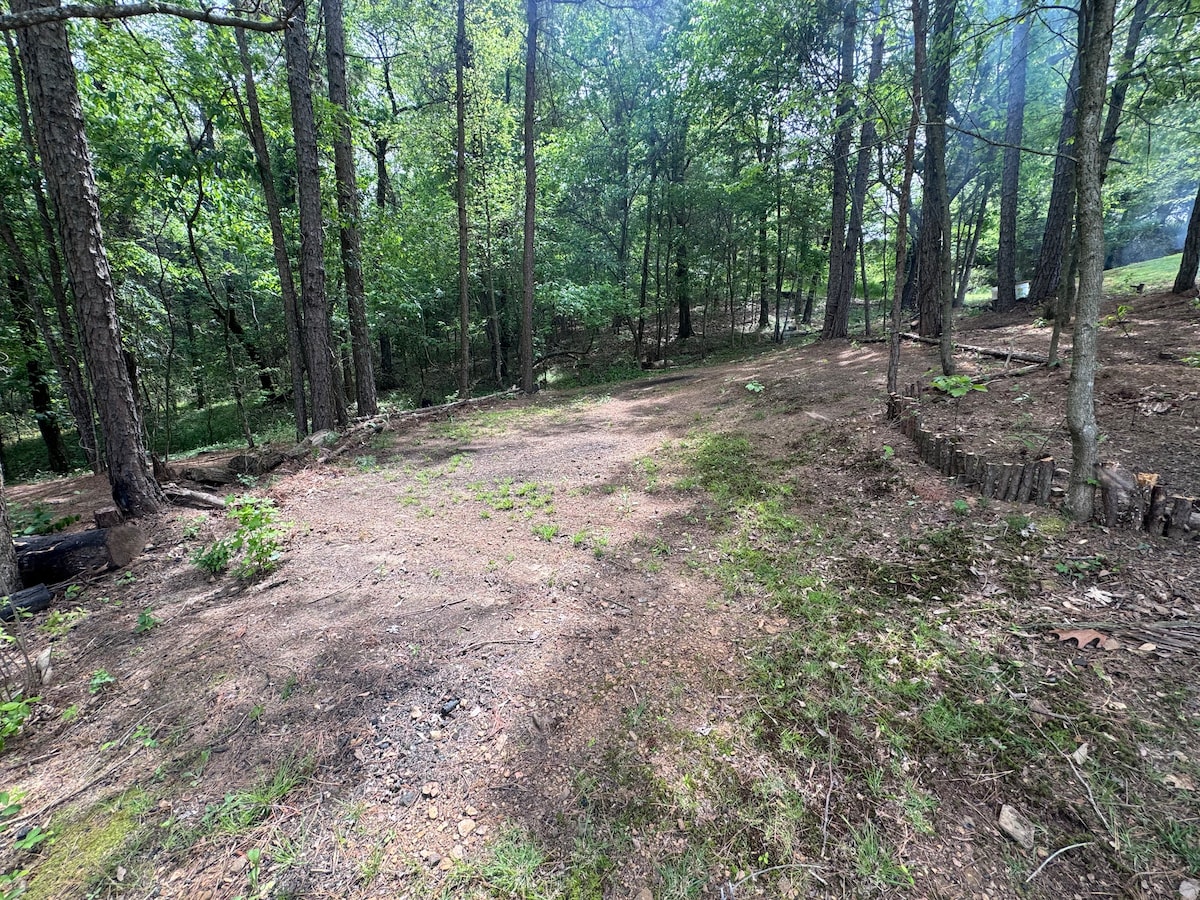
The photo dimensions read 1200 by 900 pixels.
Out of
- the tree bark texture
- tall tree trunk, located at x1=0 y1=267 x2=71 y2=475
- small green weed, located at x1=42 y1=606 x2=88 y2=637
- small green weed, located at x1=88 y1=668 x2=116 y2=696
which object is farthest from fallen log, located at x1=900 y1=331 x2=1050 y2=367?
tall tree trunk, located at x1=0 y1=267 x2=71 y2=475

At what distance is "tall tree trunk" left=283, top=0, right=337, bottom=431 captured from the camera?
7.44m

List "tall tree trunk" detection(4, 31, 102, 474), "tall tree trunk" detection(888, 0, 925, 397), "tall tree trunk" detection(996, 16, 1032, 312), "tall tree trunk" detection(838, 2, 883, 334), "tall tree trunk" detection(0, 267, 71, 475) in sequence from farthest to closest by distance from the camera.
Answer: "tall tree trunk" detection(996, 16, 1032, 312), "tall tree trunk" detection(838, 2, 883, 334), "tall tree trunk" detection(0, 267, 71, 475), "tall tree trunk" detection(4, 31, 102, 474), "tall tree trunk" detection(888, 0, 925, 397)

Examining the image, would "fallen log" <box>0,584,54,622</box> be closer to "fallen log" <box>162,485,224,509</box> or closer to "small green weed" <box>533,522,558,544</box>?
"fallen log" <box>162,485,224,509</box>

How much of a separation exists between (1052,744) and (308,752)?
3408mm

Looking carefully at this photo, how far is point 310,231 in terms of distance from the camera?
25.6ft

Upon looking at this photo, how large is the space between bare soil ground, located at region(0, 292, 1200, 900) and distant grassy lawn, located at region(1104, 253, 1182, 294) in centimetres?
1096

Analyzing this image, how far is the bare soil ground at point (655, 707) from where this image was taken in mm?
1806

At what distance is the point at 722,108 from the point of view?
14.3 m

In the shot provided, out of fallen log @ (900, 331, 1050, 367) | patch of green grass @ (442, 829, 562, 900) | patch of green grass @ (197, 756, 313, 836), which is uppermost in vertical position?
fallen log @ (900, 331, 1050, 367)

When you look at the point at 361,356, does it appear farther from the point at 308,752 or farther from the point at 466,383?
the point at 308,752

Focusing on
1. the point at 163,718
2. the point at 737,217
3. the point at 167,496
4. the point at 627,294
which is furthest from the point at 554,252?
the point at 163,718

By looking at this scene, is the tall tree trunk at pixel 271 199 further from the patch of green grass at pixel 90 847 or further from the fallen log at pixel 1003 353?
the fallen log at pixel 1003 353

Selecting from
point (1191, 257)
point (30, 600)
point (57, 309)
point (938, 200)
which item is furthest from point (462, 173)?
point (1191, 257)

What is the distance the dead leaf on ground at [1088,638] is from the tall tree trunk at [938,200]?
13.9ft
